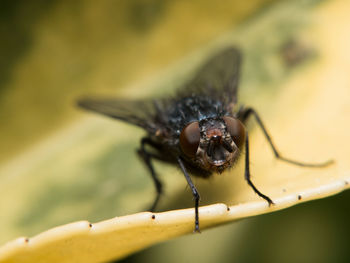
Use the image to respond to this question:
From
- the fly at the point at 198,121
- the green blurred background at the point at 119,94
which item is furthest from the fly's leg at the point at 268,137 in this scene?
the green blurred background at the point at 119,94

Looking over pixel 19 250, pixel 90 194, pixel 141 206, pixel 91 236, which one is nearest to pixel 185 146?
pixel 141 206

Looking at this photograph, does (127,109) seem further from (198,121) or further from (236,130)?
(236,130)

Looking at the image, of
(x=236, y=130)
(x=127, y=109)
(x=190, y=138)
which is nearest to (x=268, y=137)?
(x=236, y=130)

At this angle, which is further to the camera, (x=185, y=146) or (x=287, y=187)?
(x=185, y=146)

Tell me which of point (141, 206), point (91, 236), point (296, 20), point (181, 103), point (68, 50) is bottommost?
point (91, 236)

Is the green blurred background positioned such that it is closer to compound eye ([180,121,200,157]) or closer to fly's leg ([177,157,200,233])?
fly's leg ([177,157,200,233])

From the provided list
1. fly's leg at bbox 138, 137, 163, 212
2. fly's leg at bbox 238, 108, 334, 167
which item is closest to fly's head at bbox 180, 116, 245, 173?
fly's leg at bbox 238, 108, 334, 167

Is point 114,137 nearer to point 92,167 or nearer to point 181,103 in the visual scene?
point 92,167
